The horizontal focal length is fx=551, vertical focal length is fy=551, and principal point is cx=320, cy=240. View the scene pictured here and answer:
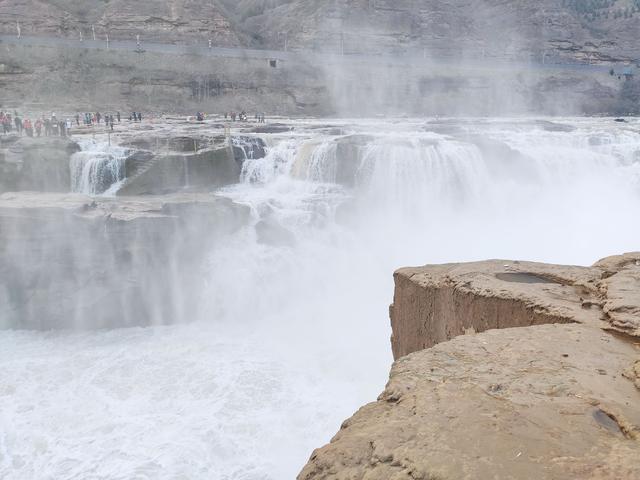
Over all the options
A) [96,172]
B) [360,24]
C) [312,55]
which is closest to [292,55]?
[312,55]

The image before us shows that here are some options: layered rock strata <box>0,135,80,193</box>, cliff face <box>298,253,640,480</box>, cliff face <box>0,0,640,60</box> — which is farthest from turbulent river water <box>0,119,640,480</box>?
cliff face <box>0,0,640,60</box>

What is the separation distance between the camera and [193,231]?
39.2 ft

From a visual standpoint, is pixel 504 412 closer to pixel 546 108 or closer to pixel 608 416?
pixel 608 416

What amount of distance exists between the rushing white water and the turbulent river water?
0.17 ft

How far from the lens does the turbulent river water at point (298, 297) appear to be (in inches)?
265

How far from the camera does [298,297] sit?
12.0 metres

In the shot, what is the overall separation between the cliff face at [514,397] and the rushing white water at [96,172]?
38.8 ft

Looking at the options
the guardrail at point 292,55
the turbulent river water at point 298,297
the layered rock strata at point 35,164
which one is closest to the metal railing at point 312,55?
the guardrail at point 292,55

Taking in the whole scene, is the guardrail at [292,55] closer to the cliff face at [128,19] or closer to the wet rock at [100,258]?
the cliff face at [128,19]

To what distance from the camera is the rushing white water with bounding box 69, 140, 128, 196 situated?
13.4m

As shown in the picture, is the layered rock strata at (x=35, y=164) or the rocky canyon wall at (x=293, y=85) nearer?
the layered rock strata at (x=35, y=164)

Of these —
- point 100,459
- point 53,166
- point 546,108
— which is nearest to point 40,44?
point 53,166

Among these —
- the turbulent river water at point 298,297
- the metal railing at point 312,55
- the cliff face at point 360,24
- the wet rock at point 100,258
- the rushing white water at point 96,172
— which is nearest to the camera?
the turbulent river water at point 298,297

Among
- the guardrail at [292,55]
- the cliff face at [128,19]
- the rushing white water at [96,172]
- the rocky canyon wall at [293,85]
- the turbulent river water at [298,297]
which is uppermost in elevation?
the cliff face at [128,19]
